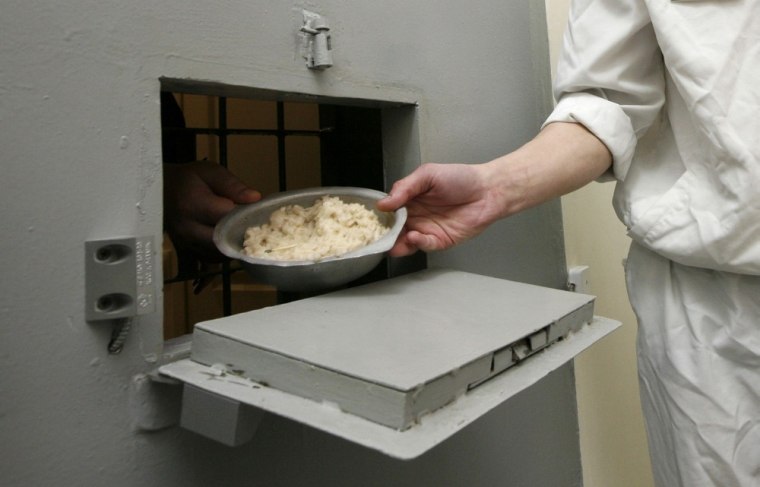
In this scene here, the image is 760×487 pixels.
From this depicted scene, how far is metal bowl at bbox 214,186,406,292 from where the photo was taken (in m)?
0.67

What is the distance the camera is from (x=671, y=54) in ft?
2.70

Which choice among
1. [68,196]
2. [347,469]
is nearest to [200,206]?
[68,196]

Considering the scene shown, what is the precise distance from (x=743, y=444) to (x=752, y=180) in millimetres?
404

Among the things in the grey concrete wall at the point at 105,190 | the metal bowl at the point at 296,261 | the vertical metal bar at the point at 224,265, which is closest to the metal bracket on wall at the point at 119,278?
the grey concrete wall at the point at 105,190

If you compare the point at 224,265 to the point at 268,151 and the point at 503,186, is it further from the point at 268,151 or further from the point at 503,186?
the point at 268,151

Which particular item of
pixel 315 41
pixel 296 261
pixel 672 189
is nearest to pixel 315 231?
pixel 296 261

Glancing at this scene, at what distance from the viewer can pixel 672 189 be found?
86 centimetres

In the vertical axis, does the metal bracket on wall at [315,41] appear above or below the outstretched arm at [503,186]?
above

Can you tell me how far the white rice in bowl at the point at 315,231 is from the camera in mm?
725

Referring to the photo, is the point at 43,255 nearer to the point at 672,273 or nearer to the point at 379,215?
the point at 379,215

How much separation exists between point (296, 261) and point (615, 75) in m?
0.61

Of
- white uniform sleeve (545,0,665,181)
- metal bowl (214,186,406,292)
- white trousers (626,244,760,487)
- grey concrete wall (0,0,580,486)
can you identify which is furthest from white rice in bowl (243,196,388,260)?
white trousers (626,244,760,487)

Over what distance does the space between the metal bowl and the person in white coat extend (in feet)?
0.23

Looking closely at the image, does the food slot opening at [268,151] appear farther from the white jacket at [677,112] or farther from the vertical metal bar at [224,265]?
the white jacket at [677,112]
